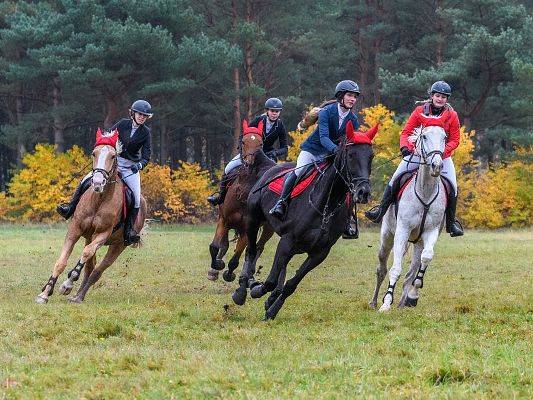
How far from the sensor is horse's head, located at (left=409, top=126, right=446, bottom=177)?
11375 mm

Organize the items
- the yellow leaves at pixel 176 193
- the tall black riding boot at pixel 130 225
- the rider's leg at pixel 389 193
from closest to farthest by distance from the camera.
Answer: the rider's leg at pixel 389 193, the tall black riding boot at pixel 130 225, the yellow leaves at pixel 176 193

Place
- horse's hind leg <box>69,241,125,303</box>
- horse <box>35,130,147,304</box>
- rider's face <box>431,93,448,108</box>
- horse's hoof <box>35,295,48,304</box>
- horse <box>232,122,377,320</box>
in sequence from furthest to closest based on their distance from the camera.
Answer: horse's hind leg <box>69,241,125,303</box>, rider's face <box>431,93,448,108</box>, horse <box>35,130,147,304</box>, horse's hoof <box>35,295,48,304</box>, horse <box>232,122,377,320</box>

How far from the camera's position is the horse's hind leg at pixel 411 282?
1237cm

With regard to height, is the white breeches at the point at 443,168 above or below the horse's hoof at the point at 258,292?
above

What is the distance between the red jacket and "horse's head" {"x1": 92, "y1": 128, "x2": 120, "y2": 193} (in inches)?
180

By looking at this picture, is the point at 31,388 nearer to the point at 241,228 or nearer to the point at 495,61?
the point at 241,228

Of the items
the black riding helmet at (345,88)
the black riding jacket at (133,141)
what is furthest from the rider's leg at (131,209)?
the black riding helmet at (345,88)

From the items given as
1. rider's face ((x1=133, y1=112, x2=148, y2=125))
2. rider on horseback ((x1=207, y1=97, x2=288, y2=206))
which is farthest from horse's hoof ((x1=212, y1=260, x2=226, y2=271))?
rider's face ((x1=133, y1=112, x2=148, y2=125))

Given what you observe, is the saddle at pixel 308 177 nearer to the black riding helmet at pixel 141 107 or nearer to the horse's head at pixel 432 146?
the horse's head at pixel 432 146

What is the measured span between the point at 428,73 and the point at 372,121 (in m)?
4.64

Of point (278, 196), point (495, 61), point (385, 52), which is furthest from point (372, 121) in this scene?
point (278, 196)

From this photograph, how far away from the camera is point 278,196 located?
1188cm

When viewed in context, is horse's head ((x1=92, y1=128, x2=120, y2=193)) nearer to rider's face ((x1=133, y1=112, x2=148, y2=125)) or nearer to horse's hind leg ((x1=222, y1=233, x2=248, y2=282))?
rider's face ((x1=133, y1=112, x2=148, y2=125))

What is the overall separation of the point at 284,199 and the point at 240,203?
11.6 feet
